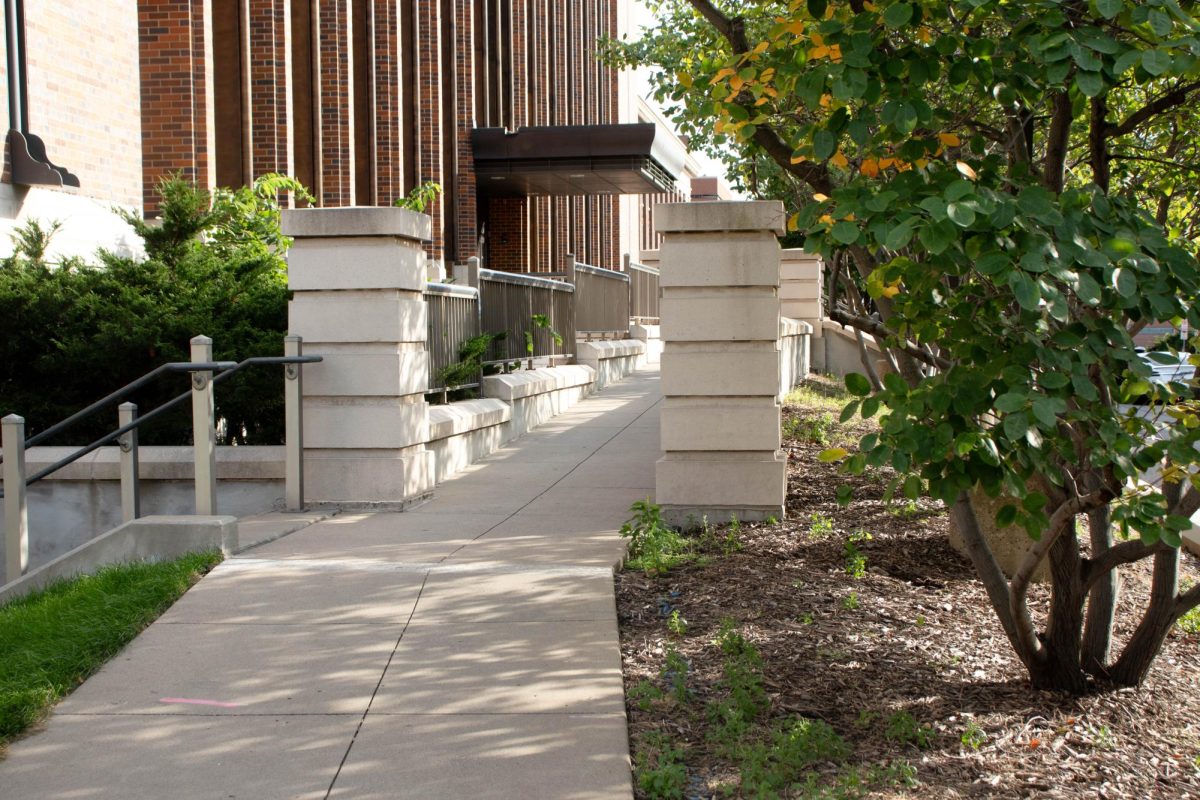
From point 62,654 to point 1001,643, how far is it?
14.0 ft

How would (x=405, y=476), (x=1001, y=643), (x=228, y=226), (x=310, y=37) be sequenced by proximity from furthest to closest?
1. (x=310, y=37)
2. (x=228, y=226)
3. (x=405, y=476)
4. (x=1001, y=643)

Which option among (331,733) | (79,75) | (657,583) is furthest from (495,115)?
(331,733)

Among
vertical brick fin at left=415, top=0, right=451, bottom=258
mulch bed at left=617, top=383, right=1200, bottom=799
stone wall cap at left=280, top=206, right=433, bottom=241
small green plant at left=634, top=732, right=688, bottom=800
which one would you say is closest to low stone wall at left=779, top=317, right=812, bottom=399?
vertical brick fin at left=415, top=0, right=451, bottom=258

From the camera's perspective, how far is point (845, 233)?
3.57 metres

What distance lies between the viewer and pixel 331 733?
15.1 ft

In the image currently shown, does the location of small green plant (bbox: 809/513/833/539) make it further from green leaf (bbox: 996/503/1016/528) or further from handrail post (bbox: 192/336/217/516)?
green leaf (bbox: 996/503/1016/528)

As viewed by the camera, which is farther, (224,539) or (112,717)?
(224,539)

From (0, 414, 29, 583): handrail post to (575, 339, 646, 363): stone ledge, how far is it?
11.1 metres

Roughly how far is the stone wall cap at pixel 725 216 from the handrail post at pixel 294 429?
2.55 metres

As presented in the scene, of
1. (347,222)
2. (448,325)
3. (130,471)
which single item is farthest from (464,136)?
(130,471)

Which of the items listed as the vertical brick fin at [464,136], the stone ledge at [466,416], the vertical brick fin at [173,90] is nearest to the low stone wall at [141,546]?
the stone ledge at [466,416]

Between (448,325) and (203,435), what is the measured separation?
13.4ft

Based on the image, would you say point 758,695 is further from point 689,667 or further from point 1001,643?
point 1001,643

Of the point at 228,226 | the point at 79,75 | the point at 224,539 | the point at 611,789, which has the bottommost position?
the point at 611,789
